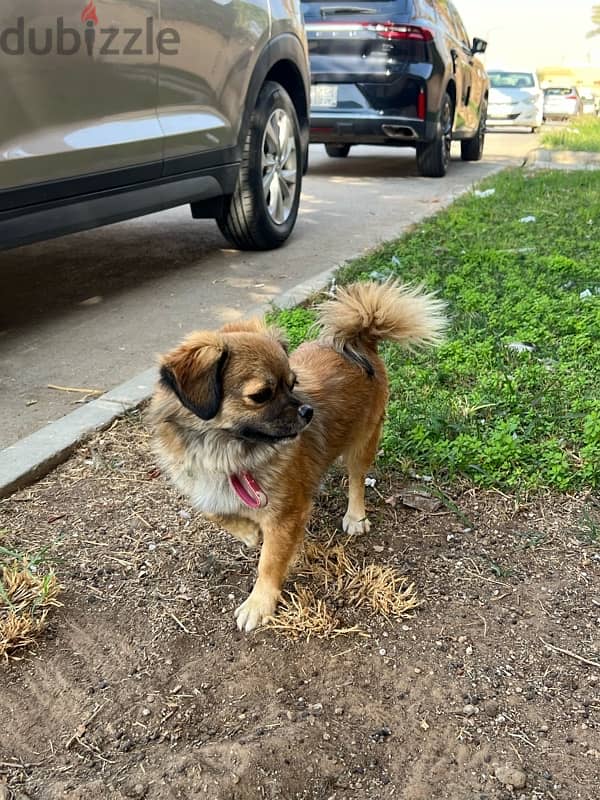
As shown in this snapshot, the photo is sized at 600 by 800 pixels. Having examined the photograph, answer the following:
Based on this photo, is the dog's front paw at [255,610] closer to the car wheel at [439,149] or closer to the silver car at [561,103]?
the car wheel at [439,149]

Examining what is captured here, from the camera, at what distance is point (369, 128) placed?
9641 millimetres

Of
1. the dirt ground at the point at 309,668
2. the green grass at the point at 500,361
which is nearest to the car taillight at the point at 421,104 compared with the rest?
the green grass at the point at 500,361

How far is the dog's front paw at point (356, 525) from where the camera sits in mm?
2852

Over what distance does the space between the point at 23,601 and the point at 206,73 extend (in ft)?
12.8

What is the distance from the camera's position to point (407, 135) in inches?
384

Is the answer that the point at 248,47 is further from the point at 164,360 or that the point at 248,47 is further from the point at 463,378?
the point at 164,360

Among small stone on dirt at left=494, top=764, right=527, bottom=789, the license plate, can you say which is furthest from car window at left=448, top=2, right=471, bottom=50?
small stone on dirt at left=494, top=764, right=527, bottom=789

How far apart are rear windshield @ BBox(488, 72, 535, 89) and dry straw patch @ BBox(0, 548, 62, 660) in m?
25.5

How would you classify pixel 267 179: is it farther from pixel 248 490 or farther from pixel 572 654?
pixel 572 654

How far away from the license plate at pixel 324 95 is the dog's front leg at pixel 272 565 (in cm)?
838

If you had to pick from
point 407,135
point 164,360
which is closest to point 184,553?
point 164,360

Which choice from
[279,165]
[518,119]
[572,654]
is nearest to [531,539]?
[572,654]

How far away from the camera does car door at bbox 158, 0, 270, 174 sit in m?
4.72

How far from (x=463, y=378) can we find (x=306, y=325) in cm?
95
